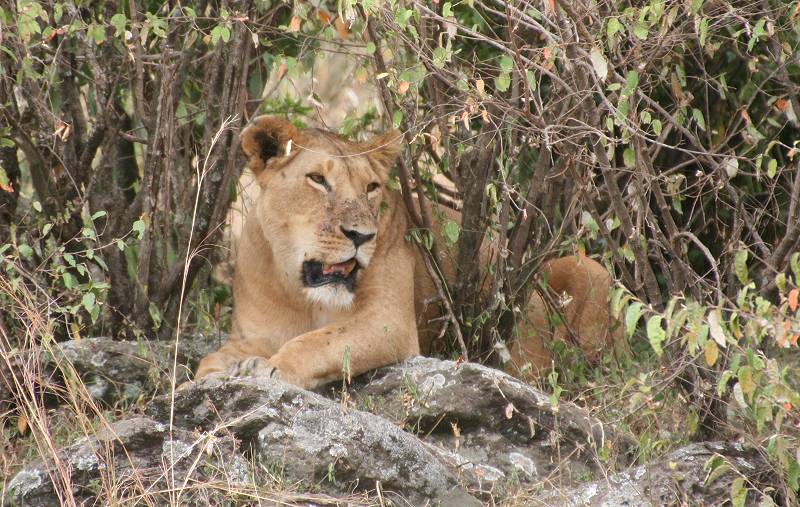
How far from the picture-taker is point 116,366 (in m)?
5.22

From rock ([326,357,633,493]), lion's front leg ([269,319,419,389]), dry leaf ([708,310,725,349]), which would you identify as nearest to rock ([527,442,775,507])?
rock ([326,357,633,493])

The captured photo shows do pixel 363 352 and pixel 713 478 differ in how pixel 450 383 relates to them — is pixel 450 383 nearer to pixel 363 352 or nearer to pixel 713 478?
pixel 363 352

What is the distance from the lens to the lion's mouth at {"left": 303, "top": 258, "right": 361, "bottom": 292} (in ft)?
16.8

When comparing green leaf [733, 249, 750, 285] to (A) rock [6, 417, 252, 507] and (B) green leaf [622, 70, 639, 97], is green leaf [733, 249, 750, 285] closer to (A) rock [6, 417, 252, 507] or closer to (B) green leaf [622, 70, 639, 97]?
(B) green leaf [622, 70, 639, 97]

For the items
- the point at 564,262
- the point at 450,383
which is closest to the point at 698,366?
the point at 450,383

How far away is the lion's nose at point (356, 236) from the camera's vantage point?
4992mm

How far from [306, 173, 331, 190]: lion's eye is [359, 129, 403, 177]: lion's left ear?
0.24 m

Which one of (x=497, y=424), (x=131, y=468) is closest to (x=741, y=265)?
(x=497, y=424)

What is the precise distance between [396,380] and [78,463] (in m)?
1.47

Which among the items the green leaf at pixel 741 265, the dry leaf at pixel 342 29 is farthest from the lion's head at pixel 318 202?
the green leaf at pixel 741 265

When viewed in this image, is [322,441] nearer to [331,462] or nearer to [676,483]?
[331,462]

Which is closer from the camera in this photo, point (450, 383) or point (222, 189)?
point (450, 383)

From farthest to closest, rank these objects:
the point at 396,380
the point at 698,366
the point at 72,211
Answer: the point at 72,211 → the point at 396,380 → the point at 698,366

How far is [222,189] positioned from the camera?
556 cm
